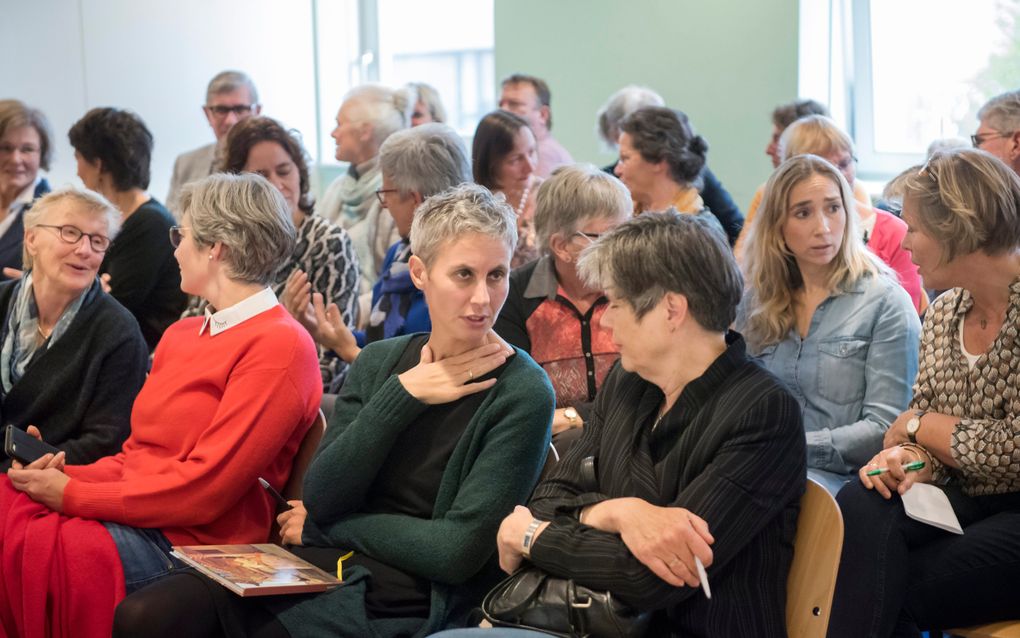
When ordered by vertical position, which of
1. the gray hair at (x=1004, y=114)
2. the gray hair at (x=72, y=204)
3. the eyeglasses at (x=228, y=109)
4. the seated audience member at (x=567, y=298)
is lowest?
the seated audience member at (x=567, y=298)

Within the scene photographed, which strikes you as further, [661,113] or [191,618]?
[661,113]

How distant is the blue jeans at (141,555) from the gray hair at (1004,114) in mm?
3146

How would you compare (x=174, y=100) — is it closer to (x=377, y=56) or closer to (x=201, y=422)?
(x=377, y=56)

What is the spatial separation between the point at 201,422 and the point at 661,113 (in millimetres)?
2425

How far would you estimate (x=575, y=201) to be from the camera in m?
3.26

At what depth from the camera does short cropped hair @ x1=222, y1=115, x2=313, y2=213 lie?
400 cm

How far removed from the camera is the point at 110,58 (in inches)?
275

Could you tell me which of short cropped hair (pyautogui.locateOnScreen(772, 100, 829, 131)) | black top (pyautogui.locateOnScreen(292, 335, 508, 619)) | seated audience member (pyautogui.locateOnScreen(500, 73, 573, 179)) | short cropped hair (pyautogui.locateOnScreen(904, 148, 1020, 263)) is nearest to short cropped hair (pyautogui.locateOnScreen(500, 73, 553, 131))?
seated audience member (pyautogui.locateOnScreen(500, 73, 573, 179))

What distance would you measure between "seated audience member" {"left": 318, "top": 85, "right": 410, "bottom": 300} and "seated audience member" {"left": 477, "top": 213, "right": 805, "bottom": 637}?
3.00 metres

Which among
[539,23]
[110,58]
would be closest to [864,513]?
[539,23]

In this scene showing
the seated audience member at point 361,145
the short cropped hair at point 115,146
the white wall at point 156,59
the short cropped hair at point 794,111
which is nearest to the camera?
the short cropped hair at point 115,146

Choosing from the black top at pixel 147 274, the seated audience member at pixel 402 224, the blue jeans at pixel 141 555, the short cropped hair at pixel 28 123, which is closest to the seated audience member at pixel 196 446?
the blue jeans at pixel 141 555

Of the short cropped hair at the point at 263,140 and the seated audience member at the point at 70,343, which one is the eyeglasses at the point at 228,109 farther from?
the seated audience member at the point at 70,343

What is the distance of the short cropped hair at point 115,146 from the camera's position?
4.50 m
